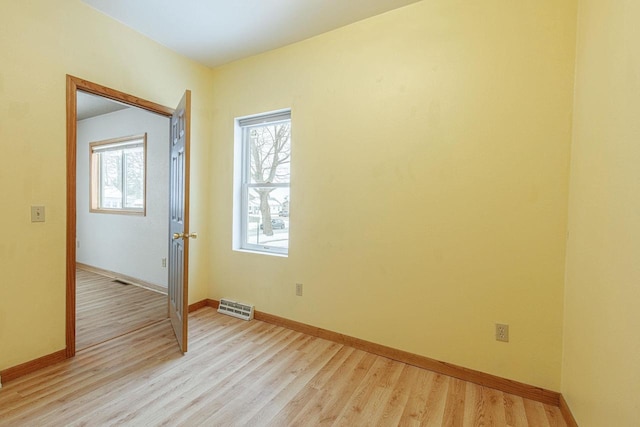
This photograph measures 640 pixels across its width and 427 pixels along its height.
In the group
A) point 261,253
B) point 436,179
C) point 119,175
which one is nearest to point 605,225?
point 436,179

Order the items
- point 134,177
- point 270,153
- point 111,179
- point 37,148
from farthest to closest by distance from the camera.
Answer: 1. point 111,179
2. point 134,177
3. point 270,153
4. point 37,148

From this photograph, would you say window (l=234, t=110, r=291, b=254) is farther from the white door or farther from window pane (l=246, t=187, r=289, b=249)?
the white door

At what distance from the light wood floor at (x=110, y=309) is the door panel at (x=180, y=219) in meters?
0.40

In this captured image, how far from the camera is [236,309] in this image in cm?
304

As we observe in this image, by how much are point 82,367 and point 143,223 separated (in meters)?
2.26

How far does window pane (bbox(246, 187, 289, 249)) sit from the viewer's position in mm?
2988

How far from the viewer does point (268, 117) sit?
9.70 ft

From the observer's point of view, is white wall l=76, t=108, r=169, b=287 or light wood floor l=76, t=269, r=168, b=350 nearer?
light wood floor l=76, t=269, r=168, b=350

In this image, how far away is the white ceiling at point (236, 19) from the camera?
2.16m

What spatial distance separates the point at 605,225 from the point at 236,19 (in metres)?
2.78

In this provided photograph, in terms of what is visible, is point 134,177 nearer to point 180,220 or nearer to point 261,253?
point 180,220

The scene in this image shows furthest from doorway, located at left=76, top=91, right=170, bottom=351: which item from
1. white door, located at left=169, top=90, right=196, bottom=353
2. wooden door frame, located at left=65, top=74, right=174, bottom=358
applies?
wooden door frame, located at left=65, top=74, right=174, bottom=358

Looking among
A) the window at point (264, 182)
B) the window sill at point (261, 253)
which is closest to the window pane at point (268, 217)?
the window at point (264, 182)

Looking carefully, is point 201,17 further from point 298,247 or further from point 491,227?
point 491,227
